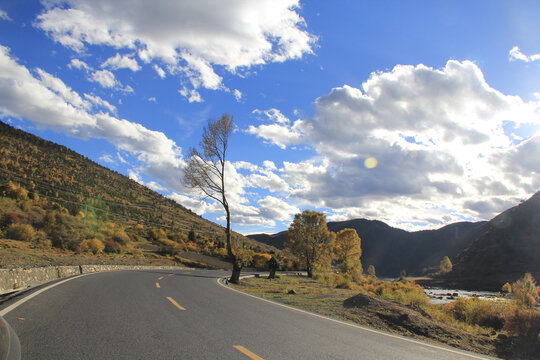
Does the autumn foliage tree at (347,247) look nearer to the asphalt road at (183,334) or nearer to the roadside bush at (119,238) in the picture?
the roadside bush at (119,238)

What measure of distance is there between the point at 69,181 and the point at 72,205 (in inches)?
560

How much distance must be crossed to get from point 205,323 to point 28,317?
137 inches

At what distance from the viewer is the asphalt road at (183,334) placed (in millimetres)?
4824

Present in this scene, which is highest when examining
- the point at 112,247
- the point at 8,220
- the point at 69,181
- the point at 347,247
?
the point at 69,181

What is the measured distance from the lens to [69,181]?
228 ft

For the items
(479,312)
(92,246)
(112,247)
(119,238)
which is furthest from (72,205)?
(479,312)

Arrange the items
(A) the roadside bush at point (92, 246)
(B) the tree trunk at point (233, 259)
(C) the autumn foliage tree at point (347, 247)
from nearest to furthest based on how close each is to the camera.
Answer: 1. (B) the tree trunk at point (233, 259)
2. (A) the roadside bush at point (92, 246)
3. (C) the autumn foliage tree at point (347, 247)

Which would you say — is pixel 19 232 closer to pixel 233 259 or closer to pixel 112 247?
pixel 112 247

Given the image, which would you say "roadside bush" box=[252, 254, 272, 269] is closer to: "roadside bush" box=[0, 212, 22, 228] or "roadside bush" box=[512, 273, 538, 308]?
"roadside bush" box=[0, 212, 22, 228]

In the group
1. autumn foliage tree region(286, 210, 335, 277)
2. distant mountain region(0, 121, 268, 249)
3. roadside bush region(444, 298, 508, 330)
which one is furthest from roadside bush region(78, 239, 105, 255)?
roadside bush region(444, 298, 508, 330)

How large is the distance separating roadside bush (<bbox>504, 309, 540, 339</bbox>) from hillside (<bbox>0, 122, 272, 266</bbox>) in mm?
16931

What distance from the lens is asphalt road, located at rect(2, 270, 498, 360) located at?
4.82 meters

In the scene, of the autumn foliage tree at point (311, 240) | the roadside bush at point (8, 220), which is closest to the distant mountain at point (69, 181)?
the autumn foliage tree at point (311, 240)

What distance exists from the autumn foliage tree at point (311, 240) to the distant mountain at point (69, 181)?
1543cm
